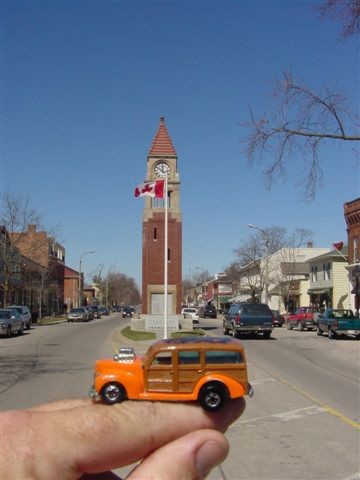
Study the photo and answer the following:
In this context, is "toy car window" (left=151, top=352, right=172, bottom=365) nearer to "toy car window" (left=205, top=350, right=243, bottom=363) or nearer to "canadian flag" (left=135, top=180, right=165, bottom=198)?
"toy car window" (left=205, top=350, right=243, bottom=363)

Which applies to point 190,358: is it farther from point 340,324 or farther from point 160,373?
point 340,324

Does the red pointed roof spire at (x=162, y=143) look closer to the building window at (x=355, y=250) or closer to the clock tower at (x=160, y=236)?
the clock tower at (x=160, y=236)

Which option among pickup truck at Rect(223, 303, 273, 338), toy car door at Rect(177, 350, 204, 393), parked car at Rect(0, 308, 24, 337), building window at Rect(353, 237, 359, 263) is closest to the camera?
toy car door at Rect(177, 350, 204, 393)

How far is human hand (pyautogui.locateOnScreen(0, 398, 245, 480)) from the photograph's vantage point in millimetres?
1114

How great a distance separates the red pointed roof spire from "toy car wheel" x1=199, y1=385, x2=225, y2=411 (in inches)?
1824

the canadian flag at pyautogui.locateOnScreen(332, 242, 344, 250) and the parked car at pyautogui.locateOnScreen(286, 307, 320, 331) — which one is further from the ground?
the canadian flag at pyautogui.locateOnScreen(332, 242, 344, 250)

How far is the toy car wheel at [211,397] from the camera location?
1.36 meters

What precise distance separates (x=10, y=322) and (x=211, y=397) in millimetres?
35611

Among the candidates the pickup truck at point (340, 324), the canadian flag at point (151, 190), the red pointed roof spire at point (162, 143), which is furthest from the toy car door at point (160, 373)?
the red pointed roof spire at point (162, 143)

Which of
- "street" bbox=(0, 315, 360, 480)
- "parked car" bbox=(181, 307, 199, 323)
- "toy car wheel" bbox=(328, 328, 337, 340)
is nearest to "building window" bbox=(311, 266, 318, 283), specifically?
"parked car" bbox=(181, 307, 199, 323)

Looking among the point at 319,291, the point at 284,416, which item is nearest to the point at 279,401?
the point at 284,416

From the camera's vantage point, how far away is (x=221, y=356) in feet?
7.13

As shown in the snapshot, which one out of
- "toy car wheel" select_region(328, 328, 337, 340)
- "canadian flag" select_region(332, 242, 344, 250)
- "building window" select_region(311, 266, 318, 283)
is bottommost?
"toy car wheel" select_region(328, 328, 337, 340)

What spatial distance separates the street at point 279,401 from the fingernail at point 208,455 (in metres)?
5.71
